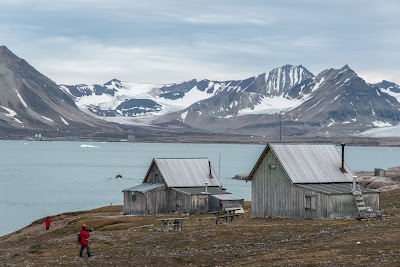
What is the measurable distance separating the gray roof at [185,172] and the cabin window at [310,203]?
965 inches

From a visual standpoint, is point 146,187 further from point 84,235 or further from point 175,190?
point 84,235

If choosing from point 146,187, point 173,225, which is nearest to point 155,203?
point 146,187

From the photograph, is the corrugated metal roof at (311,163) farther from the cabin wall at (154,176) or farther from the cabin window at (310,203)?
the cabin wall at (154,176)

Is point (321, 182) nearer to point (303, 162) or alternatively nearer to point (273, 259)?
point (303, 162)

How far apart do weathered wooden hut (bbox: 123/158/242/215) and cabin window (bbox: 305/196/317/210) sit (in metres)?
18.2

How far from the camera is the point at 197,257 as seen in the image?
138 feet

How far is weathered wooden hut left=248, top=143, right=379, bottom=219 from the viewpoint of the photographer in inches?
2448

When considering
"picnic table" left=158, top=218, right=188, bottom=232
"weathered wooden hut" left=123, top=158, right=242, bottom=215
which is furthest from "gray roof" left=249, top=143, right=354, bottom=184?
"weathered wooden hut" left=123, top=158, right=242, bottom=215

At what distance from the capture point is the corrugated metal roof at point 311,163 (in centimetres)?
6625

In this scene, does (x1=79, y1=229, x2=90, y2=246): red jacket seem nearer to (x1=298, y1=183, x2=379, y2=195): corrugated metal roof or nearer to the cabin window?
(x1=298, y1=183, x2=379, y2=195): corrugated metal roof

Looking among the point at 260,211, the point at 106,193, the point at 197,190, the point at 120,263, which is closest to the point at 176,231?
the point at 260,211

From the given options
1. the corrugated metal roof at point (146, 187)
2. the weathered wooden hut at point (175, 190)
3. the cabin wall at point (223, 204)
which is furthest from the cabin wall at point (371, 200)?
the corrugated metal roof at point (146, 187)

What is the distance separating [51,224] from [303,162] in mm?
32367

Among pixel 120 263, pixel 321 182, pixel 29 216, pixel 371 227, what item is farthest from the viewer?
pixel 29 216
